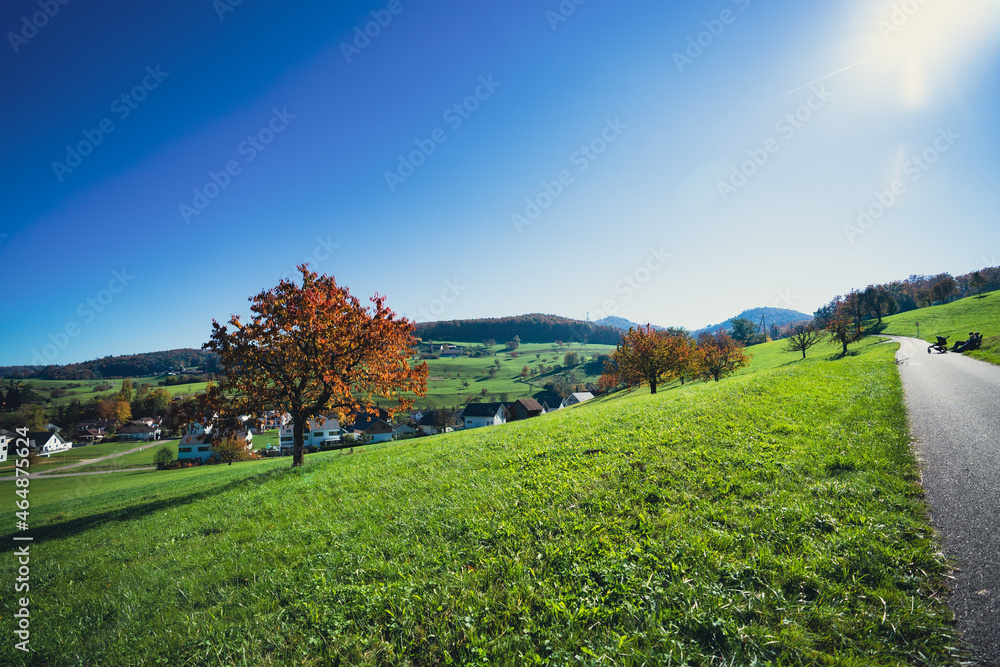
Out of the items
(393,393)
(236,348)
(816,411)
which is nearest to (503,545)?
(816,411)

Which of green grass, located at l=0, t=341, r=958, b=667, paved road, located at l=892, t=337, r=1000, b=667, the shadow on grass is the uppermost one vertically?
green grass, located at l=0, t=341, r=958, b=667

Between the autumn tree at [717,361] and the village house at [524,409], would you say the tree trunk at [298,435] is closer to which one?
the autumn tree at [717,361]

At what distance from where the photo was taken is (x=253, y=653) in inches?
160

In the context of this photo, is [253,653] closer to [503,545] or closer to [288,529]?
[503,545]

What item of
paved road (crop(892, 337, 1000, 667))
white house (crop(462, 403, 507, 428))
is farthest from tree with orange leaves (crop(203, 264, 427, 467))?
white house (crop(462, 403, 507, 428))

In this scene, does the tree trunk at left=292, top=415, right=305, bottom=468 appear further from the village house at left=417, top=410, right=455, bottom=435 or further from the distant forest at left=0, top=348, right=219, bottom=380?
the distant forest at left=0, top=348, right=219, bottom=380

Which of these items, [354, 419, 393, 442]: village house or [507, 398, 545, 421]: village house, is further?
[354, 419, 393, 442]: village house

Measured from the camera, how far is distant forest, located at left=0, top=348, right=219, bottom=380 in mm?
156500

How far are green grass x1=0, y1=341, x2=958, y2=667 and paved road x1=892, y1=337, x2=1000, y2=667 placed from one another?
21cm

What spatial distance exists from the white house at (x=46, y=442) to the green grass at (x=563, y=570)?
120634 millimetres

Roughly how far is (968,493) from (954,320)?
9828 cm

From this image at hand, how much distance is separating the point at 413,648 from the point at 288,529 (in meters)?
5.45

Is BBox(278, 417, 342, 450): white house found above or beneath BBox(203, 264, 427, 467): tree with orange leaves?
beneath

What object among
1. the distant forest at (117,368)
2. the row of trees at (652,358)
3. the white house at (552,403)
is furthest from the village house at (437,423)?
the distant forest at (117,368)
